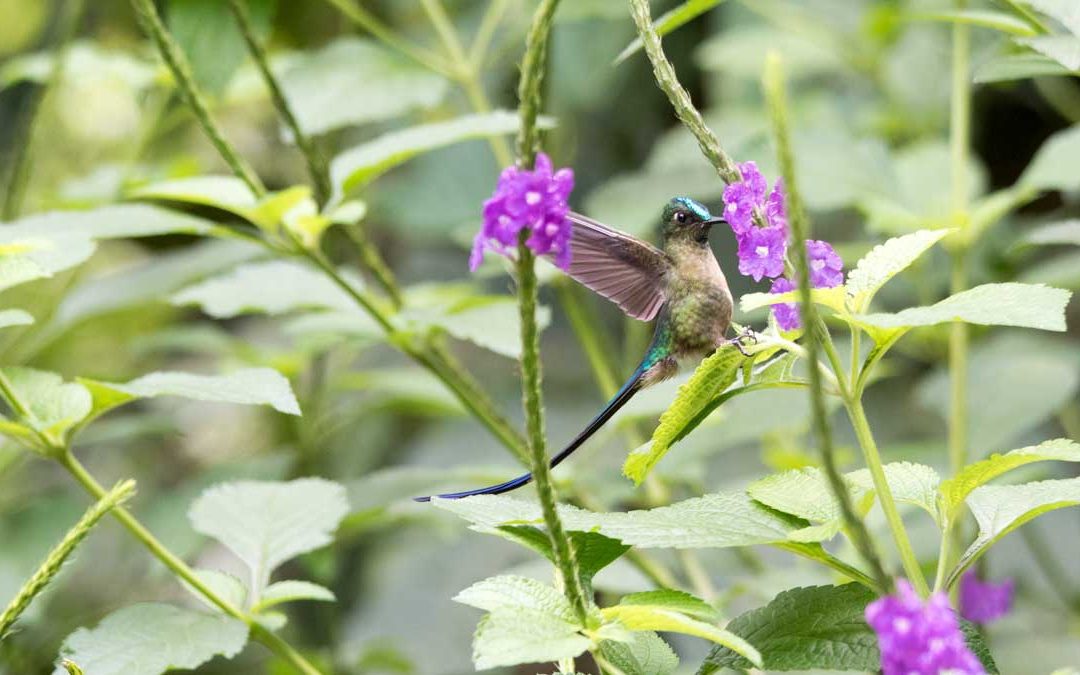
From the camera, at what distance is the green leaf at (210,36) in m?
1.93

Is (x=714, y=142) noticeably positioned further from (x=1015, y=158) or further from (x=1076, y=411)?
(x=1015, y=158)

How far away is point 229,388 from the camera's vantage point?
3.79 feet

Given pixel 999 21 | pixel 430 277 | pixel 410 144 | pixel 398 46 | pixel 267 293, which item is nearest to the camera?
pixel 999 21

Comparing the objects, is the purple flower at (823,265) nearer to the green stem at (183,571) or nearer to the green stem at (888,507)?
the green stem at (888,507)

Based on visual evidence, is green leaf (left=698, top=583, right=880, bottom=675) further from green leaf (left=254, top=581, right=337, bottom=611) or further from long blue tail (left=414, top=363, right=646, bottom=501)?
green leaf (left=254, top=581, right=337, bottom=611)

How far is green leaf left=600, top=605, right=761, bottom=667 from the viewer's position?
2.43 feet

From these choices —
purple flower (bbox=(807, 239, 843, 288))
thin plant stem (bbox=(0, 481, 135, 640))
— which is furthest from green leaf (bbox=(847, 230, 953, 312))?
thin plant stem (bbox=(0, 481, 135, 640))

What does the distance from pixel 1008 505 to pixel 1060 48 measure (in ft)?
1.58

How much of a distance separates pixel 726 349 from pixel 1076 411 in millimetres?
2264

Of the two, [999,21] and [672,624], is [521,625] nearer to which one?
[672,624]

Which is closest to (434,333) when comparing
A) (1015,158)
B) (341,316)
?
(341,316)

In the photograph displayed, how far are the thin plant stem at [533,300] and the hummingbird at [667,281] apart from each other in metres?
0.40

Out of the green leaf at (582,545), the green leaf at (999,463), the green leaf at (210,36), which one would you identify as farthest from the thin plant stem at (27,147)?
the green leaf at (999,463)

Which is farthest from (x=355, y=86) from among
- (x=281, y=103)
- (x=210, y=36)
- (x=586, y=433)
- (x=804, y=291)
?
(x=804, y=291)
